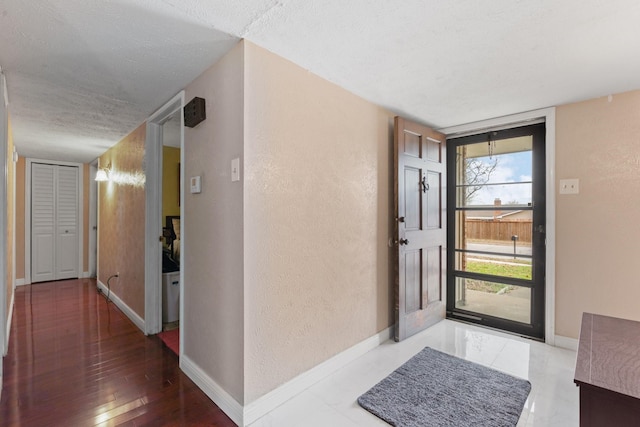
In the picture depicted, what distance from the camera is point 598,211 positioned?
243cm

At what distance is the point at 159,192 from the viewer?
2.90 metres

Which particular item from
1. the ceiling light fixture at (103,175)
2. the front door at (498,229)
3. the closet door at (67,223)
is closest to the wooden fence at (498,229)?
the front door at (498,229)

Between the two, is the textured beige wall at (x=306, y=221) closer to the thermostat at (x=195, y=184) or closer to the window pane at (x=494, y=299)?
the thermostat at (x=195, y=184)

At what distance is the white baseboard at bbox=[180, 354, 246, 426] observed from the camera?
1693mm

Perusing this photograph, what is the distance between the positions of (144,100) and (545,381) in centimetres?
373

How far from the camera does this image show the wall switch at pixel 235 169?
5.54 feet

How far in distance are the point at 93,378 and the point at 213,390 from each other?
3.30 ft

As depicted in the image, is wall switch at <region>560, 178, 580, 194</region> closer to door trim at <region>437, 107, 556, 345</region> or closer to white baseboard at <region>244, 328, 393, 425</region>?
door trim at <region>437, 107, 556, 345</region>

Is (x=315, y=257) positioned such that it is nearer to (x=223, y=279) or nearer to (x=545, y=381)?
(x=223, y=279)

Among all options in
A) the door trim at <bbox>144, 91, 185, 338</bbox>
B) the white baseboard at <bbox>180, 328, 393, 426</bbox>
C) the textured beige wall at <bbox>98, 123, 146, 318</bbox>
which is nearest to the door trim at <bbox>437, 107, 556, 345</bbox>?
the white baseboard at <bbox>180, 328, 393, 426</bbox>

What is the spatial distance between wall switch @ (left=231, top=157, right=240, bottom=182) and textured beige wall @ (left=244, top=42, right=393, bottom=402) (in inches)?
2.2

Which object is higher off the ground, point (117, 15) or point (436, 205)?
point (117, 15)

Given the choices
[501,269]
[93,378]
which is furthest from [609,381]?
[93,378]

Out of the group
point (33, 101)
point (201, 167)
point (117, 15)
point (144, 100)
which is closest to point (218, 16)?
point (117, 15)
